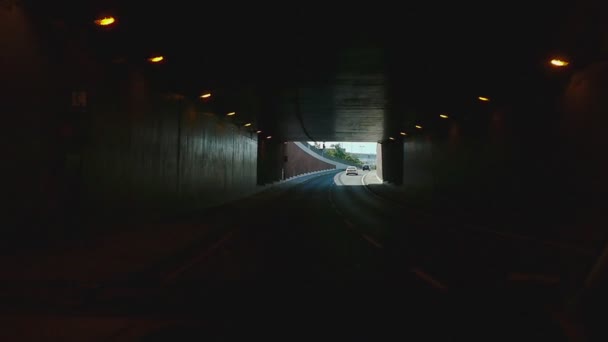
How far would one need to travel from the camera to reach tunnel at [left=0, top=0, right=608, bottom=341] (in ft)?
18.9

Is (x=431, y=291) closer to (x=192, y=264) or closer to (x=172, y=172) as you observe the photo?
(x=192, y=264)

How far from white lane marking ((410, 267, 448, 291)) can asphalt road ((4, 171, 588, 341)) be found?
0.11ft

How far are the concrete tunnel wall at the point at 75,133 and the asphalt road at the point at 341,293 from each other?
10.0ft

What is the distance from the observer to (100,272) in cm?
786

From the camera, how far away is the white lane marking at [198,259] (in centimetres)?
824

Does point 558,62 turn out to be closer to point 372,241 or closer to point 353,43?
point 353,43

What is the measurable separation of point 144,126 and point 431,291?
11.3 meters

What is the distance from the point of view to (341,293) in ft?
22.4

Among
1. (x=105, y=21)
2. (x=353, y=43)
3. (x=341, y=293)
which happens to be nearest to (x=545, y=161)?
(x=353, y=43)

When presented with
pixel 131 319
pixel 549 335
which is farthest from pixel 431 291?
pixel 131 319

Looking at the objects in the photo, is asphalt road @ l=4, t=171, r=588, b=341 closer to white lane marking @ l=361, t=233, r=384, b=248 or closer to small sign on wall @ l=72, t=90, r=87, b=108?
white lane marking @ l=361, t=233, r=384, b=248

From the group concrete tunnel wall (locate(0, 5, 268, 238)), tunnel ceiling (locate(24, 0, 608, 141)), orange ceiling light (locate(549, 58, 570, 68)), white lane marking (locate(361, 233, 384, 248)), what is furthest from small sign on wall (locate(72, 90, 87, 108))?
orange ceiling light (locate(549, 58, 570, 68))

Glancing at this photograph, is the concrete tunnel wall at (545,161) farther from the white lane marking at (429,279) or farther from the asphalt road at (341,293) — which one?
the white lane marking at (429,279)

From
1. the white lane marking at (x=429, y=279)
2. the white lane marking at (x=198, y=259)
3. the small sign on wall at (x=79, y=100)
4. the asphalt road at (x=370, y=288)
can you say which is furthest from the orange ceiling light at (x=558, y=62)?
the small sign on wall at (x=79, y=100)
